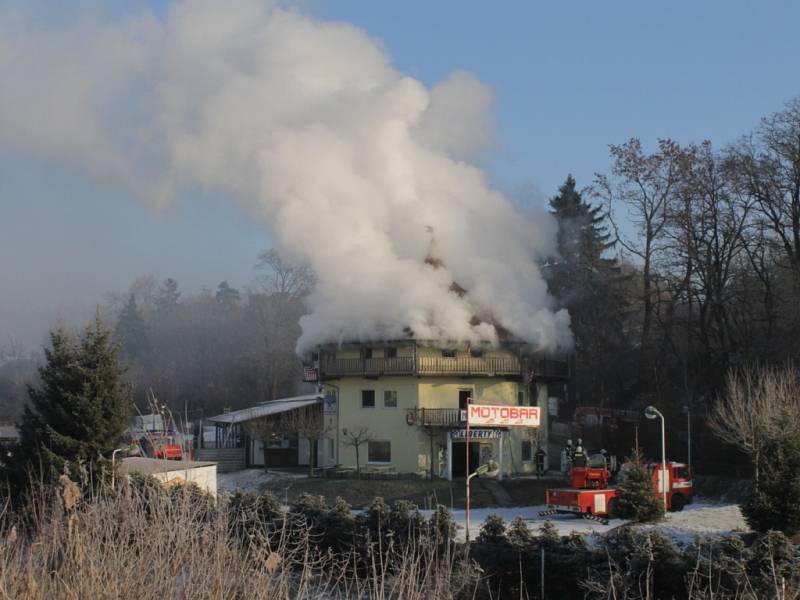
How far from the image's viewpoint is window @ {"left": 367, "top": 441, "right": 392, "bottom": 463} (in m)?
52.2

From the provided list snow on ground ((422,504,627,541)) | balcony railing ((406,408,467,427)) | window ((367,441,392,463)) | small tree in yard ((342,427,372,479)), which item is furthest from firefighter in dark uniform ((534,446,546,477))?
small tree in yard ((342,427,372,479))

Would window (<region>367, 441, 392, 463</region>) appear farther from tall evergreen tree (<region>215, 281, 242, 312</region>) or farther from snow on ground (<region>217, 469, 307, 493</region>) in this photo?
tall evergreen tree (<region>215, 281, 242, 312</region>)

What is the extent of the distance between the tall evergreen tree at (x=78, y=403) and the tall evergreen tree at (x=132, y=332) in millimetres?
83784

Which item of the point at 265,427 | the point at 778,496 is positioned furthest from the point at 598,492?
the point at 265,427

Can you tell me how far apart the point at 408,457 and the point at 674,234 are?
1994 centimetres

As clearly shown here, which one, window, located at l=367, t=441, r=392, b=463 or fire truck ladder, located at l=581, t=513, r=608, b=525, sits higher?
window, located at l=367, t=441, r=392, b=463

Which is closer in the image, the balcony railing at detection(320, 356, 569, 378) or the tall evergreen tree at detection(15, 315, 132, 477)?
the tall evergreen tree at detection(15, 315, 132, 477)

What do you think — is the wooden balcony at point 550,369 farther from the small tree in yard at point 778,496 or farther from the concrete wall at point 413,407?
the small tree in yard at point 778,496

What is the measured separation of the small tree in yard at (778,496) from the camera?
28.4m

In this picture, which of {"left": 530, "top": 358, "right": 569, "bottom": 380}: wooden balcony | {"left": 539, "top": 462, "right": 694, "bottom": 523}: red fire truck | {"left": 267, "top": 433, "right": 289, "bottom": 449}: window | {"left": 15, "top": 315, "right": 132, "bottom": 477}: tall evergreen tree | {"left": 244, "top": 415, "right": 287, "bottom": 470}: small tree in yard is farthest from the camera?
{"left": 267, "top": 433, "right": 289, "bottom": 449}: window

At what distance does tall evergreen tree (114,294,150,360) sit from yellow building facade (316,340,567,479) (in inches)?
2576

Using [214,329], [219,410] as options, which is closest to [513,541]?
[219,410]

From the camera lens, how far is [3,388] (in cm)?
12294

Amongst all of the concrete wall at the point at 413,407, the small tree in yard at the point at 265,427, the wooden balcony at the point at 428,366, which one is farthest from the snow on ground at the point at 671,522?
the small tree in yard at the point at 265,427
